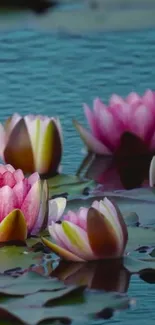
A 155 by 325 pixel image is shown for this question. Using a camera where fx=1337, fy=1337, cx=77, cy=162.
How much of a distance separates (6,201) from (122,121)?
0.62 meters

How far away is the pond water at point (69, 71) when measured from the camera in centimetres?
339

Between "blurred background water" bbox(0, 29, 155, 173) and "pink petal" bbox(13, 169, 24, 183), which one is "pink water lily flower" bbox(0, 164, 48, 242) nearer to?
"pink petal" bbox(13, 169, 24, 183)

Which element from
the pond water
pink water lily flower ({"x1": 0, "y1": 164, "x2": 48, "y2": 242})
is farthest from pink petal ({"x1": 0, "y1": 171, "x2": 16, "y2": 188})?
the pond water

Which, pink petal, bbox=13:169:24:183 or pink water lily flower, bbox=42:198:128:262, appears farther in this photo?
pink petal, bbox=13:169:24:183

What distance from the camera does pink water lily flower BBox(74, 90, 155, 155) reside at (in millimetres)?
2932

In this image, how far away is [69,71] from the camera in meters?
3.75

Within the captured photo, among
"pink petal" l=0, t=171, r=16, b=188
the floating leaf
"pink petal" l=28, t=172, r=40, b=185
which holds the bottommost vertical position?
the floating leaf

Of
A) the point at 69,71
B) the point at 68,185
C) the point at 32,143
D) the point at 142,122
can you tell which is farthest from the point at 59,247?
the point at 69,71

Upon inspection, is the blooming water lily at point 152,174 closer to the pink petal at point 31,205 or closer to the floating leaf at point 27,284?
the pink petal at point 31,205

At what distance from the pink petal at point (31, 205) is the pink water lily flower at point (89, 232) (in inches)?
4.3

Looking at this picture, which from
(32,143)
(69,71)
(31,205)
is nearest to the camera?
(31,205)

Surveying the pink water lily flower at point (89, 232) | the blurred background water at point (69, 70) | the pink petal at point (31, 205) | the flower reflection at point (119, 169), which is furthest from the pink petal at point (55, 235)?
the blurred background water at point (69, 70)

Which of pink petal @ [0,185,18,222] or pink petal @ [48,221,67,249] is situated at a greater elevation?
pink petal @ [0,185,18,222]

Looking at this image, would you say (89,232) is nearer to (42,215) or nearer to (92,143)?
(42,215)
